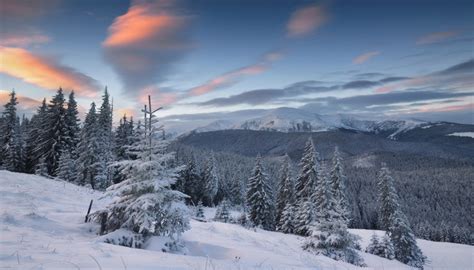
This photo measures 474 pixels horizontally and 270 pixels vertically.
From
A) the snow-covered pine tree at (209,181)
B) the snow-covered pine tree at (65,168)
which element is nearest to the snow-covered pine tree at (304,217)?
the snow-covered pine tree at (65,168)

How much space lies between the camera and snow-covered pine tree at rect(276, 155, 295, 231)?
46594mm

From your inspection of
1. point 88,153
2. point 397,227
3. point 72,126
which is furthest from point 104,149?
point 397,227

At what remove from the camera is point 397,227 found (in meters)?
38.6

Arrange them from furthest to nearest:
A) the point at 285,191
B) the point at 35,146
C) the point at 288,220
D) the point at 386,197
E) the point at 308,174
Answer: the point at 285,191 < the point at 35,146 < the point at 288,220 < the point at 308,174 < the point at 386,197

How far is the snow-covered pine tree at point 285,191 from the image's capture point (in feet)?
153

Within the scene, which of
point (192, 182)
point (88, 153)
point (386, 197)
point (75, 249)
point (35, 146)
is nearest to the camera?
point (75, 249)

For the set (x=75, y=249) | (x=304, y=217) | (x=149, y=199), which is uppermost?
(x=149, y=199)

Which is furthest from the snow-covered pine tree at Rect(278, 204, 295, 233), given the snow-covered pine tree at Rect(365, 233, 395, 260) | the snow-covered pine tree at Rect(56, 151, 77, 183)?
the snow-covered pine tree at Rect(56, 151, 77, 183)

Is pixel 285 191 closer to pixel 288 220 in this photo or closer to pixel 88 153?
pixel 288 220

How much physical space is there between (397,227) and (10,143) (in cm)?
5378

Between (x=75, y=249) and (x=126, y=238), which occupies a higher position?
(x=75, y=249)

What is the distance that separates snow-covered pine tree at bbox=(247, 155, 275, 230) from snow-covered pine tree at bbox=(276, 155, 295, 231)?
1.15 meters

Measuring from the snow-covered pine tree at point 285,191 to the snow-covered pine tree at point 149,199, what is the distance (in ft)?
117

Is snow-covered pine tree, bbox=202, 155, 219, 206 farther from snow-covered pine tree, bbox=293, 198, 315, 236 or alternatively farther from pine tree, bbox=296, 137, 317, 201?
snow-covered pine tree, bbox=293, 198, 315, 236
